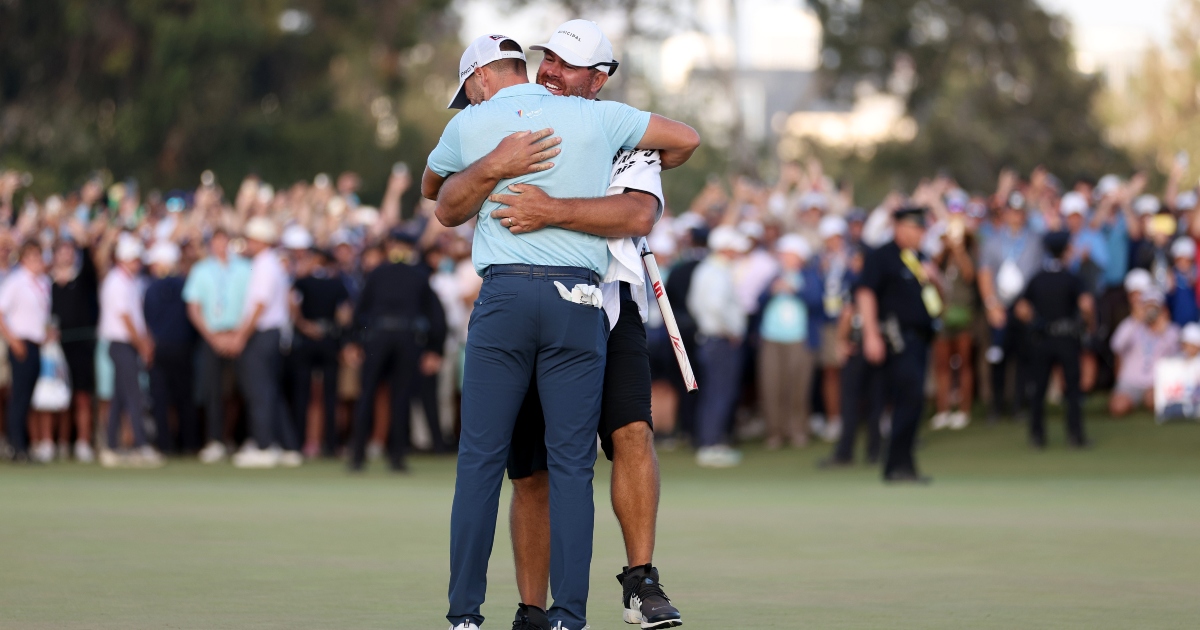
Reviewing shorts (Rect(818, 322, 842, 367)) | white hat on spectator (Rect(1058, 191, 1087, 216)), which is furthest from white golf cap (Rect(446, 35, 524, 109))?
white hat on spectator (Rect(1058, 191, 1087, 216))

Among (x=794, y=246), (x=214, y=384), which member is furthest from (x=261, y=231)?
(x=794, y=246)

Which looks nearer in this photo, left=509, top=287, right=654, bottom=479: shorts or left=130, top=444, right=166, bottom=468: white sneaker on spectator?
left=509, top=287, right=654, bottom=479: shorts

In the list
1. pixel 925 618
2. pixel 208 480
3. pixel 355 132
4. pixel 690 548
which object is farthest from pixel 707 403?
pixel 355 132

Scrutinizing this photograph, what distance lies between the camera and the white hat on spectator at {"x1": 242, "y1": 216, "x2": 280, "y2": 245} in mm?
18906

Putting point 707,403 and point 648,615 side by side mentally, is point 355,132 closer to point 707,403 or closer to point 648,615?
point 707,403

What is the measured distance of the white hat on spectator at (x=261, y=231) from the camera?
1891cm

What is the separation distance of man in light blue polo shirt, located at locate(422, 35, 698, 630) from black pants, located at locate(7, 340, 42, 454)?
13.5 meters

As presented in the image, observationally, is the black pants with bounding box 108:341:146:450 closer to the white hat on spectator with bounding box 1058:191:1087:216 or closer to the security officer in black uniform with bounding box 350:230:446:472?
the security officer in black uniform with bounding box 350:230:446:472

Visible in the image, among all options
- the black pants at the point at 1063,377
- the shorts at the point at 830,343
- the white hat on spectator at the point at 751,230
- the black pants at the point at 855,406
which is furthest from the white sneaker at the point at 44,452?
the black pants at the point at 1063,377

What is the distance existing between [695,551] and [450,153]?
4052mm

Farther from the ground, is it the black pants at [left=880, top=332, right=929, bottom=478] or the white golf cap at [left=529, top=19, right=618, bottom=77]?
the white golf cap at [left=529, top=19, right=618, bottom=77]

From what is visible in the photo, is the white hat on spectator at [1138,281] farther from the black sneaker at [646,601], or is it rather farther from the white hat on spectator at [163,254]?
the black sneaker at [646,601]

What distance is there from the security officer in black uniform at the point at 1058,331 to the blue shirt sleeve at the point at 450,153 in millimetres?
12573

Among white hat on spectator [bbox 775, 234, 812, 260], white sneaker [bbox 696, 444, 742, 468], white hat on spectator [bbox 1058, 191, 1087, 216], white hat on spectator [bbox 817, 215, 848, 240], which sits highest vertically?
white hat on spectator [bbox 1058, 191, 1087, 216]
